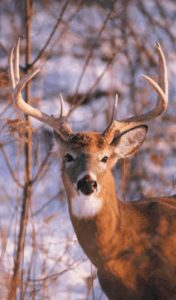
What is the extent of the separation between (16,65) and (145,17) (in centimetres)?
543

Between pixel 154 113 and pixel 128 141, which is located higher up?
pixel 154 113

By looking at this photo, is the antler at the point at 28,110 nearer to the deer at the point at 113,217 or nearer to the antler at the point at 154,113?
the deer at the point at 113,217

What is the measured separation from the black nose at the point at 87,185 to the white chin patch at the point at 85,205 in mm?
63

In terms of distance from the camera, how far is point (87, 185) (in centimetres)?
588

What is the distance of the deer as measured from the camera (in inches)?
238

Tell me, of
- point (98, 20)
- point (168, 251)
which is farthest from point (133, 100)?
point (168, 251)

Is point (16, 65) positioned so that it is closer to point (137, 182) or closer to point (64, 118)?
point (64, 118)

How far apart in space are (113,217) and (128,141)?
0.71m

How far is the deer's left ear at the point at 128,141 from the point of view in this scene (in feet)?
21.5

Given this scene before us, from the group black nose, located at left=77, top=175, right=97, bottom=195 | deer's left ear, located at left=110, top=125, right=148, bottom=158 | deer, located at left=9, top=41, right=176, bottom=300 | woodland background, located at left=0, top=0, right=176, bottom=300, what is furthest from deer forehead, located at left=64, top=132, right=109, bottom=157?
woodland background, located at left=0, top=0, right=176, bottom=300

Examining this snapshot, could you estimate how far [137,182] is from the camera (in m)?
10.4

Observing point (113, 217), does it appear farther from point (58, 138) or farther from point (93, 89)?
point (93, 89)

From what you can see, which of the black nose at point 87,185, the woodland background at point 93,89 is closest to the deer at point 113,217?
the black nose at point 87,185

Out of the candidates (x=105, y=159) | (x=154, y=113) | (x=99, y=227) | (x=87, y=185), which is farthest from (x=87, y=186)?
(x=154, y=113)
